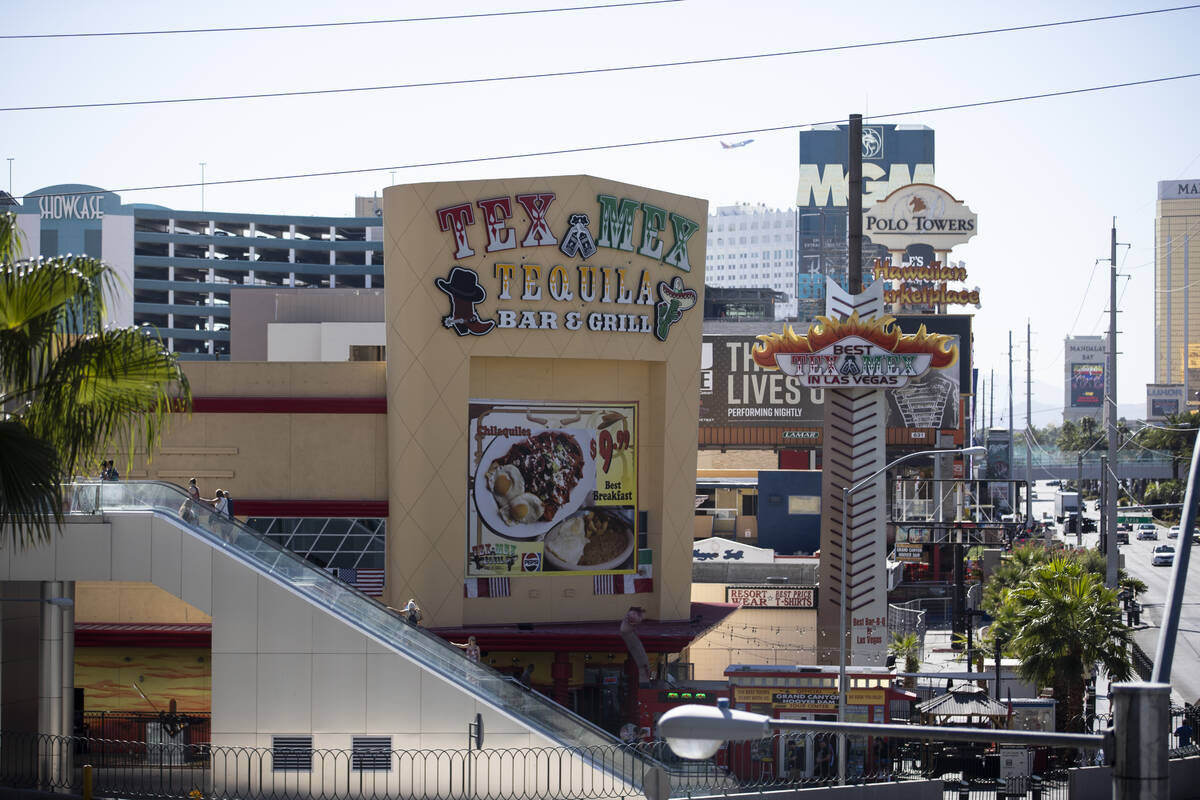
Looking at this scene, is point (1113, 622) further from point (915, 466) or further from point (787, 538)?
point (915, 466)

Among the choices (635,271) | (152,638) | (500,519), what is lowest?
(152,638)

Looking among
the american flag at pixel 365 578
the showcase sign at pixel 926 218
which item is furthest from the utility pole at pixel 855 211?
the showcase sign at pixel 926 218

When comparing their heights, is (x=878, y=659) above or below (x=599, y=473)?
below

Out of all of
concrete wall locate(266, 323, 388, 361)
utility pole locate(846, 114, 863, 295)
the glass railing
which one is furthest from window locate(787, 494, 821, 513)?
the glass railing

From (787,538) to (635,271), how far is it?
43365 millimetres

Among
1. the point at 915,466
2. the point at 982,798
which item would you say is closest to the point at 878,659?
the point at 982,798

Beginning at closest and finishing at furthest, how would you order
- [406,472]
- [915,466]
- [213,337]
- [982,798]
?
[982,798] → [406,472] → [915,466] → [213,337]

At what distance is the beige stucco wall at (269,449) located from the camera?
35.6 meters

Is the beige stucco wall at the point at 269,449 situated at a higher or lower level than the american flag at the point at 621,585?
higher

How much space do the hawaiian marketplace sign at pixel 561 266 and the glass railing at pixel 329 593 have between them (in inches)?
424

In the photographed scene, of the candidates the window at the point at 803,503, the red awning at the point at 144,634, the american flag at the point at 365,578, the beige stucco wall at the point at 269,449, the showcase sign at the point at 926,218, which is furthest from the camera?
the showcase sign at the point at 926,218

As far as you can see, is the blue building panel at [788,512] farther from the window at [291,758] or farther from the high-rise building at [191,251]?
the high-rise building at [191,251]

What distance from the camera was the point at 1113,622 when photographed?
3212 cm

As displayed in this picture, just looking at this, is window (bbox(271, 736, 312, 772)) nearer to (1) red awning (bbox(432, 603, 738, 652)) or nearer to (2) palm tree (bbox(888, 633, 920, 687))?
(1) red awning (bbox(432, 603, 738, 652))
